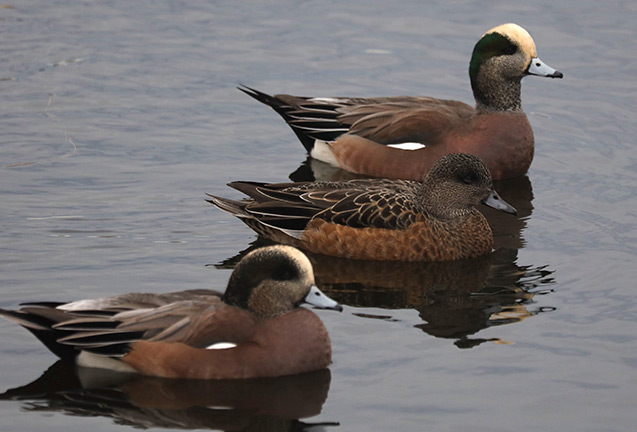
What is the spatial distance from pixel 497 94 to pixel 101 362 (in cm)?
599

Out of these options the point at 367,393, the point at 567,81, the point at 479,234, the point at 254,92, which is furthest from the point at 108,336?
the point at 567,81

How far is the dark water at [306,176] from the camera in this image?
7176 mm

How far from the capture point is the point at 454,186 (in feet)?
32.2

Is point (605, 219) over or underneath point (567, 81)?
underneath

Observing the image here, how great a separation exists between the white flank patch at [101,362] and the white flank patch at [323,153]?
5269 mm

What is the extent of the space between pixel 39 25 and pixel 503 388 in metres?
9.09

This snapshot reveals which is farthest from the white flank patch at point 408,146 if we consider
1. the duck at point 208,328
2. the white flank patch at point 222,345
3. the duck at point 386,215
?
the white flank patch at point 222,345

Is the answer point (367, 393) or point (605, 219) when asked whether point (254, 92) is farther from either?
point (367, 393)

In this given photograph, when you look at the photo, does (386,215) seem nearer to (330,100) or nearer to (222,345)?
(222,345)

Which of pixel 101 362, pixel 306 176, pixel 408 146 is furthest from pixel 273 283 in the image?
pixel 408 146

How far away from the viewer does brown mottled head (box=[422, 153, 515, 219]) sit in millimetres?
9789

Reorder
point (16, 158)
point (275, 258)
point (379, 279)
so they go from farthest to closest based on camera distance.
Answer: point (16, 158), point (379, 279), point (275, 258)

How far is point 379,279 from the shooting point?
30.5 ft

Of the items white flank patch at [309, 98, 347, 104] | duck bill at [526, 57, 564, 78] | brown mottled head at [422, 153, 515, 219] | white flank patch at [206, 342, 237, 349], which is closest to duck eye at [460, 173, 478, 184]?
brown mottled head at [422, 153, 515, 219]
